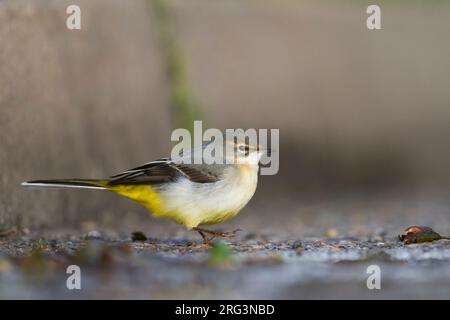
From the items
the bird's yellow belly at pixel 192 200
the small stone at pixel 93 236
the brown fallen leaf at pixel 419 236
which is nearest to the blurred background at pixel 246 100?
the small stone at pixel 93 236

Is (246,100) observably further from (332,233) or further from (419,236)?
(419,236)

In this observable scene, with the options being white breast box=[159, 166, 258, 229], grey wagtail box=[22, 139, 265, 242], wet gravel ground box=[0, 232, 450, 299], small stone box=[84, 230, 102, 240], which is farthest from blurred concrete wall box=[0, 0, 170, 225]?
white breast box=[159, 166, 258, 229]

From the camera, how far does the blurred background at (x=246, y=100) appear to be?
9672 mm

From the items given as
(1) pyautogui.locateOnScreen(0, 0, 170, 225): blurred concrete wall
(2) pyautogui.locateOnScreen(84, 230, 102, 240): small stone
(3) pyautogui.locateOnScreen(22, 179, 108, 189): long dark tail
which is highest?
(1) pyautogui.locateOnScreen(0, 0, 170, 225): blurred concrete wall

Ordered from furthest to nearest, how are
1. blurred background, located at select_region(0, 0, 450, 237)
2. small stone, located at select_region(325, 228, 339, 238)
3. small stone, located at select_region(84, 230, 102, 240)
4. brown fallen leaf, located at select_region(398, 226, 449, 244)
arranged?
blurred background, located at select_region(0, 0, 450, 237) < small stone, located at select_region(325, 228, 339, 238) < small stone, located at select_region(84, 230, 102, 240) < brown fallen leaf, located at select_region(398, 226, 449, 244)

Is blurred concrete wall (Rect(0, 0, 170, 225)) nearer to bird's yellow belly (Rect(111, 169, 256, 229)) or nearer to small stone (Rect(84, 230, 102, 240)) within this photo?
small stone (Rect(84, 230, 102, 240))

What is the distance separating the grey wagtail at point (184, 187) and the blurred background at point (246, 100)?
1379mm

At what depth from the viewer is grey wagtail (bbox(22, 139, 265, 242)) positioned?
7.77 m

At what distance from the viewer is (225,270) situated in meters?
6.39

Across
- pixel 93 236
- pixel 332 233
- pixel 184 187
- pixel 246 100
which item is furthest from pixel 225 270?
pixel 246 100

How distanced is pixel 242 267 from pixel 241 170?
1.70 metres

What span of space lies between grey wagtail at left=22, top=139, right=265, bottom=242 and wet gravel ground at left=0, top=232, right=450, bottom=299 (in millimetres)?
335

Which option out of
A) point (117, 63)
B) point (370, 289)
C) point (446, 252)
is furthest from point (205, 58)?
point (370, 289)

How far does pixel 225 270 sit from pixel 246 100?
7839 mm
